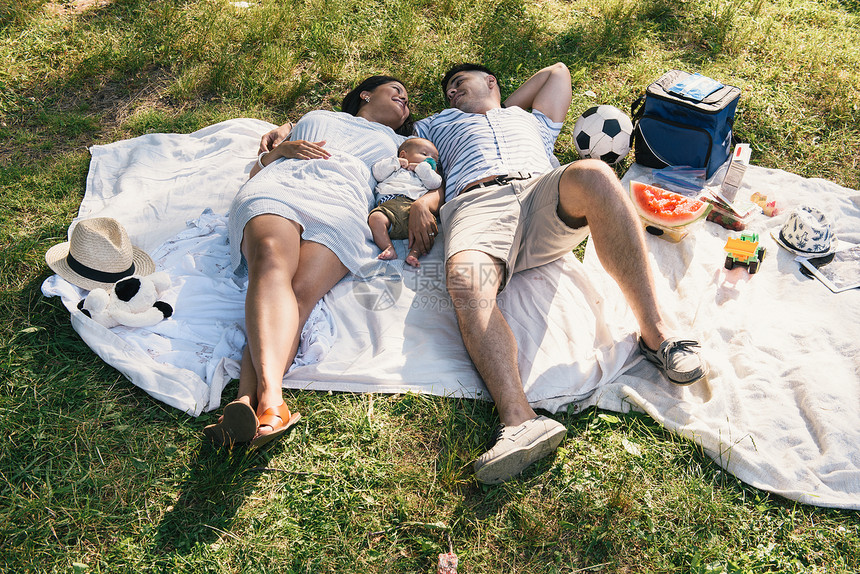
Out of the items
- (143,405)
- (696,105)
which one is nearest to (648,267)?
(696,105)

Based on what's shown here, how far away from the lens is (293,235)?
3.20 m

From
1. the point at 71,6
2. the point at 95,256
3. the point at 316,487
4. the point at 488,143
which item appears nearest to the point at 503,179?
the point at 488,143

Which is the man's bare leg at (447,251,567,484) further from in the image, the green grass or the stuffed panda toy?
the stuffed panda toy

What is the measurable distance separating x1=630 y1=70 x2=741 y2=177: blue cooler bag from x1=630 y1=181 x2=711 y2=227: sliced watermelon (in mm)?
465

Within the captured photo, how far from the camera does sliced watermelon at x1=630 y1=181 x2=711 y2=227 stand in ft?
12.5

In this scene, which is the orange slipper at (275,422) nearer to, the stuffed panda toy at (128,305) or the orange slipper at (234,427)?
the orange slipper at (234,427)

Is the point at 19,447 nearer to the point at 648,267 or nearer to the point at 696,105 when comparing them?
the point at 648,267

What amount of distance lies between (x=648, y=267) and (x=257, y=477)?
2.19 m

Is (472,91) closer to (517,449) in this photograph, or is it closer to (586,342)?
(586,342)

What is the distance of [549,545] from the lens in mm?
2459

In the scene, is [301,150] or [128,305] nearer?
[128,305]

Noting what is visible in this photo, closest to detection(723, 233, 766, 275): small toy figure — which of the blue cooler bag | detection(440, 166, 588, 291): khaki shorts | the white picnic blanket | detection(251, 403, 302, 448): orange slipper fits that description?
the white picnic blanket

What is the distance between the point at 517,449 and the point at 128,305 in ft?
7.14

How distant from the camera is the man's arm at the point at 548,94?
14.5 ft
